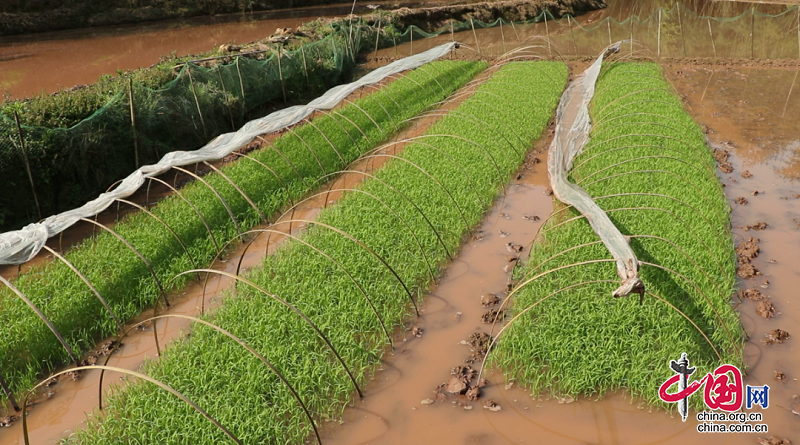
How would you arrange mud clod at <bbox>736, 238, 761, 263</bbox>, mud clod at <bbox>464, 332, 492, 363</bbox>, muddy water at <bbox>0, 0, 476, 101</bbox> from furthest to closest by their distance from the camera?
muddy water at <bbox>0, 0, 476, 101</bbox> → mud clod at <bbox>736, 238, 761, 263</bbox> → mud clod at <bbox>464, 332, 492, 363</bbox>

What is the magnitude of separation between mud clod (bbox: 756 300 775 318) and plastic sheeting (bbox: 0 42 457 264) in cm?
680

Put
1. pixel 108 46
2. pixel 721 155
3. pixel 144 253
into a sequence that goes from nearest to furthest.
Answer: pixel 144 253, pixel 721 155, pixel 108 46

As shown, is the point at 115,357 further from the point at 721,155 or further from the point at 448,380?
the point at 721,155

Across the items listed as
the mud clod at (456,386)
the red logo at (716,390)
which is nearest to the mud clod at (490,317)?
the mud clod at (456,386)

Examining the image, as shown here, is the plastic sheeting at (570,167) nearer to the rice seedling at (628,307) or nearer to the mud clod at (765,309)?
the rice seedling at (628,307)

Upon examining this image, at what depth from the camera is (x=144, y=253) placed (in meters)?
6.63

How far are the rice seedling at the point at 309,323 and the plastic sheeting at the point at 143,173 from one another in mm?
1741

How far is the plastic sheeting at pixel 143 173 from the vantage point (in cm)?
537

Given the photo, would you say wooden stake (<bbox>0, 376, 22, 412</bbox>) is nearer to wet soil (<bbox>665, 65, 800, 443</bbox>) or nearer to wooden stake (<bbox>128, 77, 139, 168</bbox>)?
wooden stake (<bbox>128, 77, 139, 168</bbox>)

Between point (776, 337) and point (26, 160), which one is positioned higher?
point (26, 160)

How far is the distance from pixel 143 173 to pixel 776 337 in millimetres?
7111

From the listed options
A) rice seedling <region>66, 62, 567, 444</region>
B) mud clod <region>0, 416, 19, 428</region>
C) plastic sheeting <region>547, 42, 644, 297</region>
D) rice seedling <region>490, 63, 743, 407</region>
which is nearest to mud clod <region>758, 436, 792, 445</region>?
rice seedling <region>490, 63, 743, 407</region>

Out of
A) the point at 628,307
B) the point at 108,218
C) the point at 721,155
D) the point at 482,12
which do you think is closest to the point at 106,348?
the point at 108,218

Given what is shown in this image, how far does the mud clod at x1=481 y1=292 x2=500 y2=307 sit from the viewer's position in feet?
19.5
